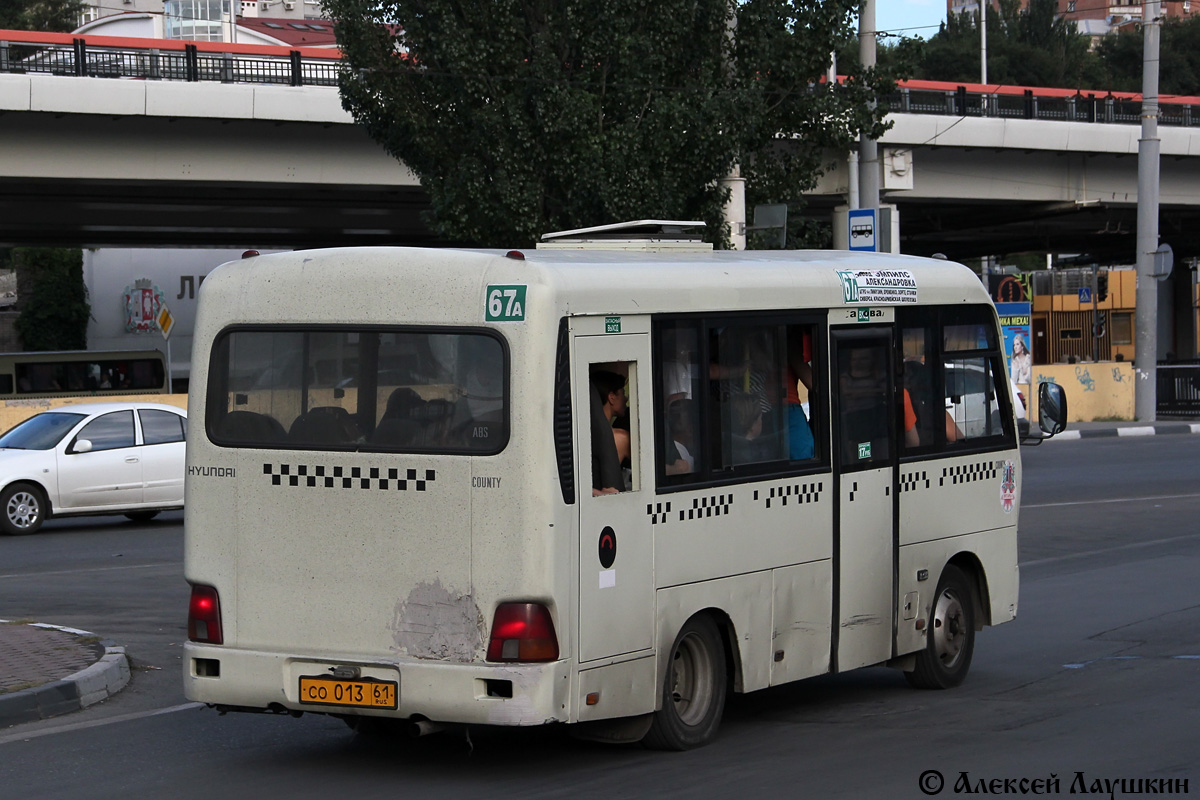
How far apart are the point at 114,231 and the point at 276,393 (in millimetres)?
40120

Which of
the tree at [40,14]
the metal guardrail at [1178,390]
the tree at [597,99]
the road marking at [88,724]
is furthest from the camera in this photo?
the tree at [40,14]

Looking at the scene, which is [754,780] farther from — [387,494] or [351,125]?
[351,125]

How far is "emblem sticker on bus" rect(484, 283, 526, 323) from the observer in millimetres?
6371

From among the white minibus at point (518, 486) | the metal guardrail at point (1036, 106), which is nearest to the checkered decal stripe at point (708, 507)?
the white minibus at point (518, 486)

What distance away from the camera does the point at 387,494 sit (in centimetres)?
652

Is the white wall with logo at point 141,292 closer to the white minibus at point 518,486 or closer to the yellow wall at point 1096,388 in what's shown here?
the yellow wall at point 1096,388

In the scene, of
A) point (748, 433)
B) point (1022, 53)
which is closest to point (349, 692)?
Result: point (748, 433)

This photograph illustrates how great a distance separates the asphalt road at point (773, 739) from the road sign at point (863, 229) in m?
8.79

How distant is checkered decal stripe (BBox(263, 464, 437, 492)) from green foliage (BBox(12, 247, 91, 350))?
2195 inches

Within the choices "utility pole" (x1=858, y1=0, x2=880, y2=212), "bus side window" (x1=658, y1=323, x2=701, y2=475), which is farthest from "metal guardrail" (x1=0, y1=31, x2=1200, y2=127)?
"bus side window" (x1=658, y1=323, x2=701, y2=475)

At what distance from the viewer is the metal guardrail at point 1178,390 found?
1566 inches

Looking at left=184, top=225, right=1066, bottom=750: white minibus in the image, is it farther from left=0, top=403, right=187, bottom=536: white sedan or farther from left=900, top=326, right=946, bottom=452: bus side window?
left=0, top=403, right=187, bottom=536: white sedan

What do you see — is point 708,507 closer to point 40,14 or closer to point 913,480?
point 913,480

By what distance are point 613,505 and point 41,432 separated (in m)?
14.0
